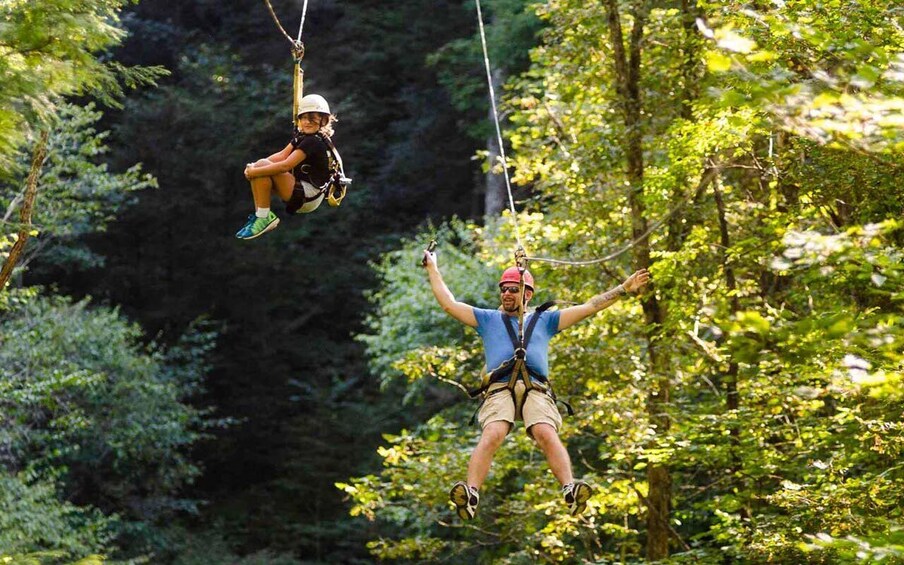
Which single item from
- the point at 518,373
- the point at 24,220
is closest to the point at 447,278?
the point at 24,220

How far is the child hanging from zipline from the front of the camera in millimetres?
5918

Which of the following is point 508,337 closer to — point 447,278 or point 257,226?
point 257,226

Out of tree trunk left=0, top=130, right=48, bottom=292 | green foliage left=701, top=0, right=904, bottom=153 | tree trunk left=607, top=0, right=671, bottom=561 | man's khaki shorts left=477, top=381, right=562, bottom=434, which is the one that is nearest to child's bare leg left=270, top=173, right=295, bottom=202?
man's khaki shorts left=477, top=381, right=562, bottom=434

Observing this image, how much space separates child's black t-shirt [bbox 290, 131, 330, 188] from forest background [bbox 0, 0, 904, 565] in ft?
5.75

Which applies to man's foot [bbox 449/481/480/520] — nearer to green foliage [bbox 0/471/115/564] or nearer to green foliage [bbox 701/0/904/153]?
green foliage [bbox 701/0/904/153]

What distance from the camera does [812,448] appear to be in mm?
8375

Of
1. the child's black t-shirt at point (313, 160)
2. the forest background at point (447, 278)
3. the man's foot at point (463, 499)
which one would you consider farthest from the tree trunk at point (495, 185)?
the man's foot at point (463, 499)

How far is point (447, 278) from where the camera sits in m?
15.1

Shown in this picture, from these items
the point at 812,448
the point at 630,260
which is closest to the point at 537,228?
the point at 630,260

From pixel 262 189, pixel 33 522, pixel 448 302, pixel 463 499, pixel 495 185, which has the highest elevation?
pixel 262 189

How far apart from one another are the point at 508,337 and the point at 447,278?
30.6 ft

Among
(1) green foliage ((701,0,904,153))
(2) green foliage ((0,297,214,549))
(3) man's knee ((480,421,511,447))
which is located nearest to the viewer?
(1) green foliage ((701,0,904,153))

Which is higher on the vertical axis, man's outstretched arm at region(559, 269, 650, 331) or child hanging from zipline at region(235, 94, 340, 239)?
child hanging from zipline at region(235, 94, 340, 239)

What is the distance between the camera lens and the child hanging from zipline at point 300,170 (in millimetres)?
5918
